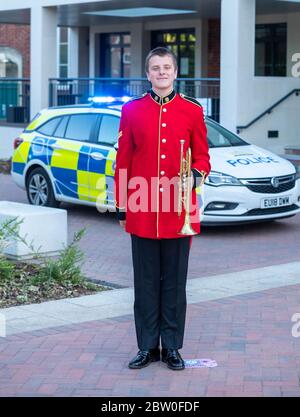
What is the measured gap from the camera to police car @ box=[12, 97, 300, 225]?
37.8ft

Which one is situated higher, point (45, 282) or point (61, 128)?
point (61, 128)

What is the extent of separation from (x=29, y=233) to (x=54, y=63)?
40.7 feet

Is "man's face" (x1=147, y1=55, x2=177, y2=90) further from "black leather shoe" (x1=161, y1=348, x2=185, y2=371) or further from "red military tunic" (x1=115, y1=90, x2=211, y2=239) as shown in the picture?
"black leather shoe" (x1=161, y1=348, x2=185, y2=371)

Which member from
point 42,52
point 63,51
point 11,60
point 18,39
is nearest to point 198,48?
point 42,52

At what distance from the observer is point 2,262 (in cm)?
841

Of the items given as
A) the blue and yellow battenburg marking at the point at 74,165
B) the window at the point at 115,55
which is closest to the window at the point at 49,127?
the blue and yellow battenburg marking at the point at 74,165

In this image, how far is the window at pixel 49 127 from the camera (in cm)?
1358

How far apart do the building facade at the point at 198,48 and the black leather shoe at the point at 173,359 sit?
1105 cm

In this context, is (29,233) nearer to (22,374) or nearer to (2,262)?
(2,262)

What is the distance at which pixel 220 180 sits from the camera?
1152 cm

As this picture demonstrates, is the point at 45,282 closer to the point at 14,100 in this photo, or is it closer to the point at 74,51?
the point at 14,100

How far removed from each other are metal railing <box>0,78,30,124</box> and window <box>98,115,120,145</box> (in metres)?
10.1

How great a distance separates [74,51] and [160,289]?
22.1 metres

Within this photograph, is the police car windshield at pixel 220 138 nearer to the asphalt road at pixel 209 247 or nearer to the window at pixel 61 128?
the asphalt road at pixel 209 247
